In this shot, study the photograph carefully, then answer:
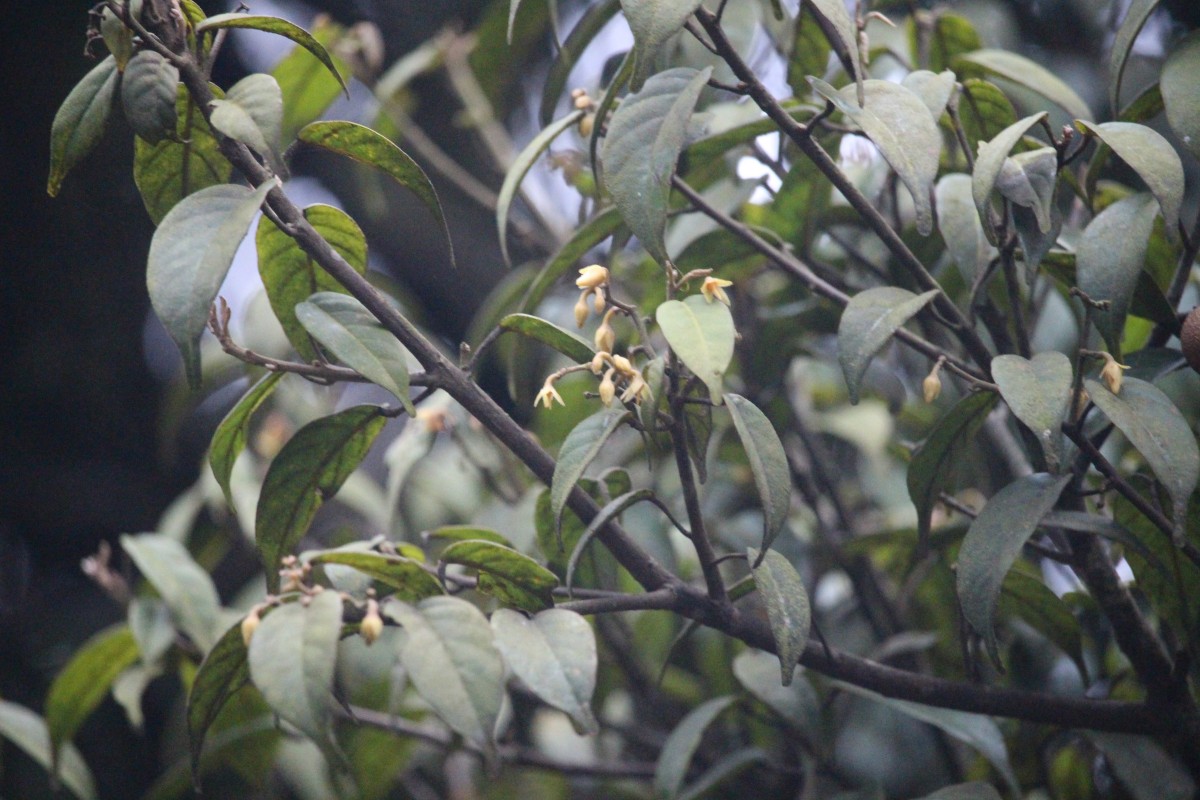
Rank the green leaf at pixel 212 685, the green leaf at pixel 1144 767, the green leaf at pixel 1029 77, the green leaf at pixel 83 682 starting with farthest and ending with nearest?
1. the green leaf at pixel 83 682
2. the green leaf at pixel 1029 77
3. the green leaf at pixel 1144 767
4. the green leaf at pixel 212 685

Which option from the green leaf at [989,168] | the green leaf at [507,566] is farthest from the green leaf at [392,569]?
the green leaf at [989,168]

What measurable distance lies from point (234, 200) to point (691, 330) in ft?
0.76

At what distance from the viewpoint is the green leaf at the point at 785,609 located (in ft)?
1.60

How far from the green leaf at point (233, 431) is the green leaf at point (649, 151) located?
0.22 meters

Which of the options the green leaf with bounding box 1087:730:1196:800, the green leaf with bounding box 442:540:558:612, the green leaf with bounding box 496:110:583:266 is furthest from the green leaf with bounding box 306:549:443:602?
the green leaf with bounding box 1087:730:1196:800

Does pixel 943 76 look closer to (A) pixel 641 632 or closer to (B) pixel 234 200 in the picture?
Answer: (B) pixel 234 200

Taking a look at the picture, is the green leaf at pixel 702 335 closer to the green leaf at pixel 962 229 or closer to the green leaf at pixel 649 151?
the green leaf at pixel 649 151

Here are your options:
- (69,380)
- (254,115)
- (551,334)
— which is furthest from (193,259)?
(69,380)

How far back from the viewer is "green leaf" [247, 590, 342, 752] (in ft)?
1.33

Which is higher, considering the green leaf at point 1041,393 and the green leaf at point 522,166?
the green leaf at point 522,166

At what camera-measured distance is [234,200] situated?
1.57 feet

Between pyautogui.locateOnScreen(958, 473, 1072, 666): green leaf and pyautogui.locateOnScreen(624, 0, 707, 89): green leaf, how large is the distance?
31cm

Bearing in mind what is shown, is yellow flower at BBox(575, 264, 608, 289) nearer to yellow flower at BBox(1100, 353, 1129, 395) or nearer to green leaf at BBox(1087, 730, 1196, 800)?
yellow flower at BBox(1100, 353, 1129, 395)

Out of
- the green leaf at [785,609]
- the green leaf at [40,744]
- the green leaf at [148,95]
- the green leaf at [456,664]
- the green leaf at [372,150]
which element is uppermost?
the green leaf at [148,95]
